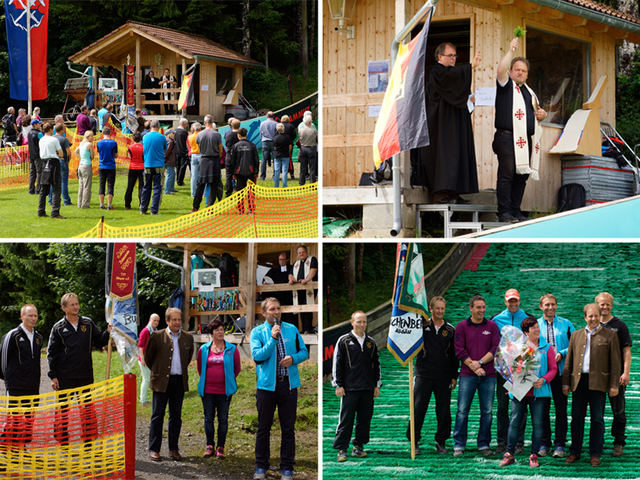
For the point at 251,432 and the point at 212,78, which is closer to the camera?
the point at 251,432

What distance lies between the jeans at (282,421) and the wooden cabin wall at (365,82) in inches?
148

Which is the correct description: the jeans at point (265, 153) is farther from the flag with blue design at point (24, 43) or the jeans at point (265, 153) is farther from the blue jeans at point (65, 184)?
the flag with blue design at point (24, 43)

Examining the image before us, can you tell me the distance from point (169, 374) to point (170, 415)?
362 millimetres

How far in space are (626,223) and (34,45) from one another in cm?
939

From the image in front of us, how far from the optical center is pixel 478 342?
5.77 meters

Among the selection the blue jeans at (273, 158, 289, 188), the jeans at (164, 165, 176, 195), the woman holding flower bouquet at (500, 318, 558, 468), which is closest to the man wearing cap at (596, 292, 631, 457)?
the woman holding flower bouquet at (500, 318, 558, 468)

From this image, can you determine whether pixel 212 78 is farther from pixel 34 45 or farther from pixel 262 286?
pixel 262 286

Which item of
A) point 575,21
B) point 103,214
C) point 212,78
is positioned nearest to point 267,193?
point 103,214

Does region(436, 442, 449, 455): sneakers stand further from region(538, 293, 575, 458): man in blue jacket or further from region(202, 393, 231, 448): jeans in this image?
region(202, 393, 231, 448): jeans

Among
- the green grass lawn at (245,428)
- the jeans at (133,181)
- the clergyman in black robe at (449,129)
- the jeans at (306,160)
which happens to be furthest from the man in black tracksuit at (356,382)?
the jeans at (306,160)

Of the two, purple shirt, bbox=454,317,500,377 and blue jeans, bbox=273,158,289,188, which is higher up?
blue jeans, bbox=273,158,289,188

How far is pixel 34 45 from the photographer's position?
11164 millimetres

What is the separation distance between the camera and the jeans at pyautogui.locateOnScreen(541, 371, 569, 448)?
568 centimetres

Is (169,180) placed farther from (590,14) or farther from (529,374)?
(529,374)
